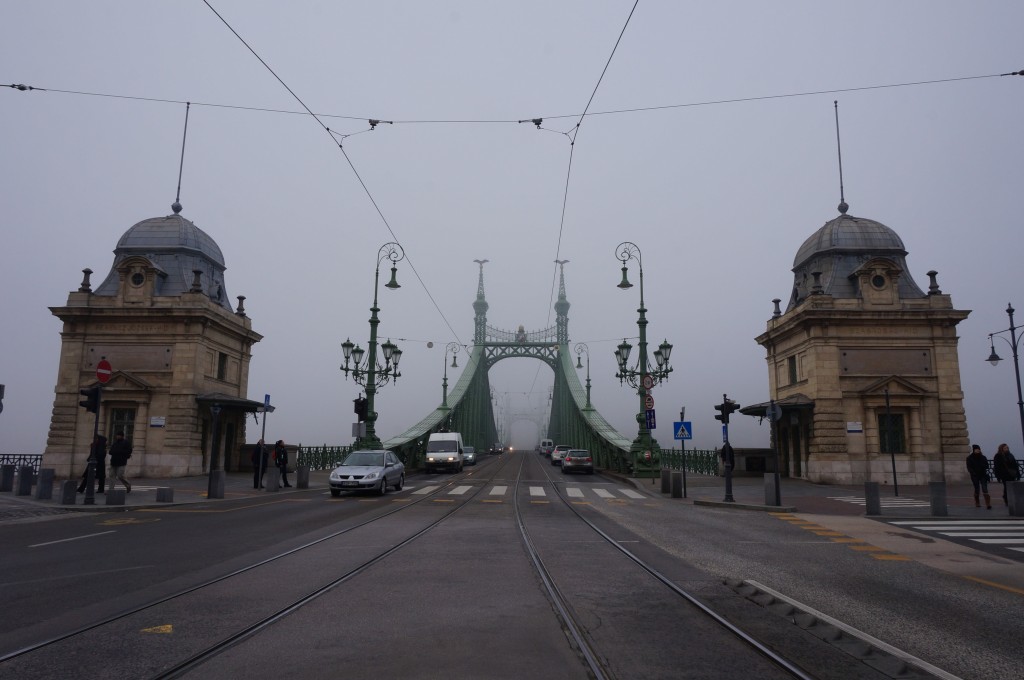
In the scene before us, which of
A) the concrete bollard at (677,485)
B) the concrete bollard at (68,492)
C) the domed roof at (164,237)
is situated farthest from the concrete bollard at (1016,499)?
the domed roof at (164,237)

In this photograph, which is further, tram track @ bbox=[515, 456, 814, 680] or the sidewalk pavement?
the sidewalk pavement

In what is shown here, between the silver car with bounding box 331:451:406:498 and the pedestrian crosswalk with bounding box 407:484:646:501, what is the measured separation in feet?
3.52

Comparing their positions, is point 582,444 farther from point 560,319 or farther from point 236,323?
point 560,319

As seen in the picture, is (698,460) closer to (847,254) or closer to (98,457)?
(847,254)

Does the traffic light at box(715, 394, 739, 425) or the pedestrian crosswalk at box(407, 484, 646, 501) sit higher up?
the traffic light at box(715, 394, 739, 425)

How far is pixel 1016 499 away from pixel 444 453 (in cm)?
2919

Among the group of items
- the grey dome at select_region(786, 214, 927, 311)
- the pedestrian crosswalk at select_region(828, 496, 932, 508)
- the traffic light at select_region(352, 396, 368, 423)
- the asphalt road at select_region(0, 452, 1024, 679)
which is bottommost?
the asphalt road at select_region(0, 452, 1024, 679)

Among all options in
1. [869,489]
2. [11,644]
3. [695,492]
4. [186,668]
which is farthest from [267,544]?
[695,492]

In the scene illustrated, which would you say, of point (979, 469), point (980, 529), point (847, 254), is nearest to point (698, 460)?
point (847, 254)

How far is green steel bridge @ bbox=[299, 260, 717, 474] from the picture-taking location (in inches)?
1492

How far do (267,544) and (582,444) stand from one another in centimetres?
4461

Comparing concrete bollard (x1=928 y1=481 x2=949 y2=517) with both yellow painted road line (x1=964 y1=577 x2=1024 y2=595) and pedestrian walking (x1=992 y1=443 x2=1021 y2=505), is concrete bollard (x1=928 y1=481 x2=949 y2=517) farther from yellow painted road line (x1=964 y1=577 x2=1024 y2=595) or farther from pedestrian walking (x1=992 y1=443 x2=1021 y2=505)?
yellow painted road line (x1=964 y1=577 x2=1024 y2=595)

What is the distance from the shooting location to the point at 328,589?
24.1 feet

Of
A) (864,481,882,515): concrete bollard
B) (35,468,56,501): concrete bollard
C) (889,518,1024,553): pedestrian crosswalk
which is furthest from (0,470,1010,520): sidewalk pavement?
(889,518,1024,553): pedestrian crosswalk
